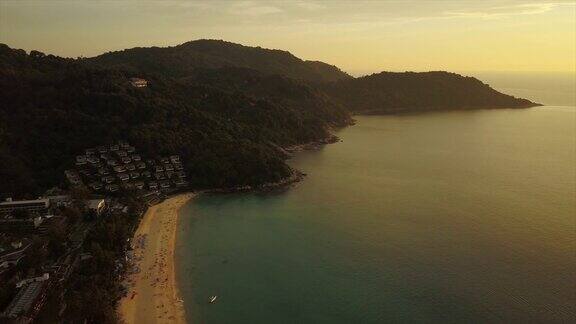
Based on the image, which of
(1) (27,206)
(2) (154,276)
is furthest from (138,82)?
(2) (154,276)

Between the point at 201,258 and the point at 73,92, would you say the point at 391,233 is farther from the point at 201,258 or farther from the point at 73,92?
the point at 73,92

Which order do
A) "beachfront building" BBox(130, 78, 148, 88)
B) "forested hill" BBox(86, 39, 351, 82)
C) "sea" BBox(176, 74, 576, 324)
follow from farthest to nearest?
"forested hill" BBox(86, 39, 351, 82) < "beachfront building" BBox(130, 78, 148, 88) < "sea" BBox(176, 74, 576, 324)

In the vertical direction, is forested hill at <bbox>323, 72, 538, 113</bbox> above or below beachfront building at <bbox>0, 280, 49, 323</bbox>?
above

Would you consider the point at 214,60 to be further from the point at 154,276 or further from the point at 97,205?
the point at 154,276

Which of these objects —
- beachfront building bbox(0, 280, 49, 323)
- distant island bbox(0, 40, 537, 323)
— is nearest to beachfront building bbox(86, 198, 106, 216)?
distant island bbox(0, 40, 537, 323)

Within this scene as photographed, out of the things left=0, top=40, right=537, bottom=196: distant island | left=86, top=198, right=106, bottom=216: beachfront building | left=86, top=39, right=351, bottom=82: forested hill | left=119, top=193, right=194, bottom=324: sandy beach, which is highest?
left=86, top=39, right=351, bottom=82: forested hill

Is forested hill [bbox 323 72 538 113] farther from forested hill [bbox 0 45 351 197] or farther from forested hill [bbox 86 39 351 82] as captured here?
forested hill [bbox 0 45 351 197]
